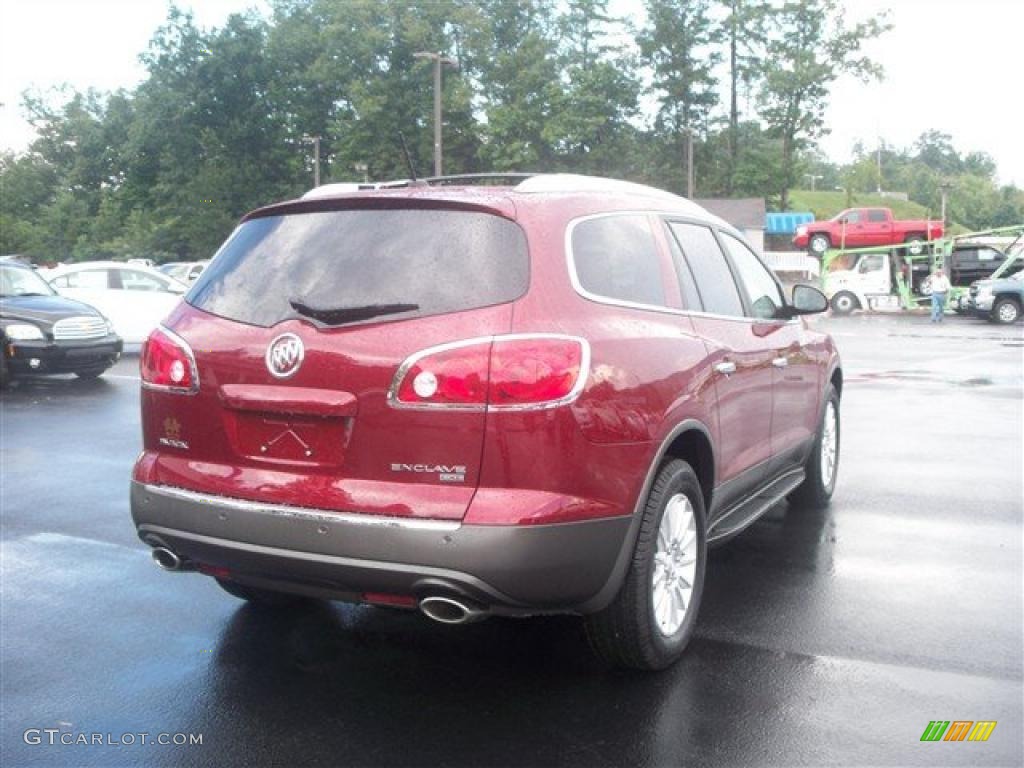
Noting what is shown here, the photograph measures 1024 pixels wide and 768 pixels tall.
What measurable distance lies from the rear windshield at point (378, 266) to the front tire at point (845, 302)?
3336 cm

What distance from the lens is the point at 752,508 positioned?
16.8 ft

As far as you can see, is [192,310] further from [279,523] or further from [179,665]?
[179,665]

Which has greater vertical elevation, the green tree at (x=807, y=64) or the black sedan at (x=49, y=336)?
the green tree at (x=807, y=64)

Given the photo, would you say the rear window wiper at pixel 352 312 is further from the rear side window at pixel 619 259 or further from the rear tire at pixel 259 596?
the rear tire at pixel 259 596

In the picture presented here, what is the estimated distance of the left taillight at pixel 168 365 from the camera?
372cm

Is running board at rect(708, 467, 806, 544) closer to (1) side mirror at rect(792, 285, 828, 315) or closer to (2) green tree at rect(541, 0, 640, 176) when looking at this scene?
(1) side mirror at rect(792, 285, 828, 315)

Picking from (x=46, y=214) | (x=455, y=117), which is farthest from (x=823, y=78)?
(x=46, y=214)

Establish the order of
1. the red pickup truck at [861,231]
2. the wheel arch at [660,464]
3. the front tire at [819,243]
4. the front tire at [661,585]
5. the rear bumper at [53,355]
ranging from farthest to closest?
1. the front tire at [819,243]
2. the red pickup truck at [861,231]
3. the rear bumper at [53,355]
4. the front tire at [661,585]
5. the wheel arch at [660,464]

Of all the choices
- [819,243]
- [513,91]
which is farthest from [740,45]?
[819,243]

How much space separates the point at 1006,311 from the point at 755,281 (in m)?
27.4

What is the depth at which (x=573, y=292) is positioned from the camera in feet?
11.6

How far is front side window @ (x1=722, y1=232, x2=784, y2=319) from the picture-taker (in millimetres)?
5305

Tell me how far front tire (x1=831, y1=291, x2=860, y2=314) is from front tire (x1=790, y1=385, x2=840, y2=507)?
29500 mm

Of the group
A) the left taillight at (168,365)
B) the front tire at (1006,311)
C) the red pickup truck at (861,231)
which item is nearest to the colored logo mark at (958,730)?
the left taillight at (168,365)
